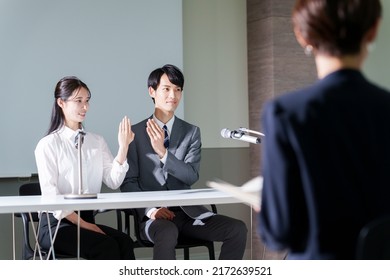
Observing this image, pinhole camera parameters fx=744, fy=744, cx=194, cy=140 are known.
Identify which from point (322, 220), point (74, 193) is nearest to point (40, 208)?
point (74, 193)

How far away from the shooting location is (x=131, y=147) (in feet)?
14.7

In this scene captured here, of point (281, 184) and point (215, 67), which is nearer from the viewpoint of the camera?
point (281, 184)

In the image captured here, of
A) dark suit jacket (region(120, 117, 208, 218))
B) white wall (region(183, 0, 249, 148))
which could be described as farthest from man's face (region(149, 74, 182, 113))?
white wall (region(183, 0, 249, 148))

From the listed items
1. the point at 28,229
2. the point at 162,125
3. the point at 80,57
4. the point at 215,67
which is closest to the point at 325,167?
the point at 28,229

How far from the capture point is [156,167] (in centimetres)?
446

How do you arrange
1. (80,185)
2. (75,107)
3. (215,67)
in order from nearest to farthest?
(80,185)
(75,107)
(215,67)

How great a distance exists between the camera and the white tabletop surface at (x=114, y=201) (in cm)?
340

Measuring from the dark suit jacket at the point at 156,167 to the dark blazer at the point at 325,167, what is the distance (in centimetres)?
316

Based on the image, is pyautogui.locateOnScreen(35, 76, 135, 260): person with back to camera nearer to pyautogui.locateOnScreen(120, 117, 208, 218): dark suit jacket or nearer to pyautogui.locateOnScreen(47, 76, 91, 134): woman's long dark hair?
pyautogui.locateOnScreen(47, 76, 91, 134): woman's long dark hair

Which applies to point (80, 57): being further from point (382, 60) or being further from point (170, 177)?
point (382, 60)

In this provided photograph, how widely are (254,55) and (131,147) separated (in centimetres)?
208

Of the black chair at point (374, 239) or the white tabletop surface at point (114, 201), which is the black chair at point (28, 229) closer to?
the white tabletop surface at point (114, 201)

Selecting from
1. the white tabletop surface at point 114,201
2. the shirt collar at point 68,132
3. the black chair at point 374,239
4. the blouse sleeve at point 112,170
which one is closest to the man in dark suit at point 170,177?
the blouse sleeve at point 112,170

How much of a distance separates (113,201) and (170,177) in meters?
0.93
